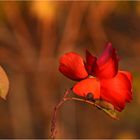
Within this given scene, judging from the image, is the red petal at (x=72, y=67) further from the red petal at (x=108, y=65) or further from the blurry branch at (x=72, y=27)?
the blurry branch at (x=72, y=27)

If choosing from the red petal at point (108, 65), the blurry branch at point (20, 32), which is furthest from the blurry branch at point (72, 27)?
the red petal at point (108, 65)

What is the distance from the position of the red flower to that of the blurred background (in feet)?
5.96

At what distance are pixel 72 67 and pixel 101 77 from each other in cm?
4

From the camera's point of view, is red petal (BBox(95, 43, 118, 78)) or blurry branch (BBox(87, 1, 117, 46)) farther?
blurry branch (BBox(87, 1, 117, 46))

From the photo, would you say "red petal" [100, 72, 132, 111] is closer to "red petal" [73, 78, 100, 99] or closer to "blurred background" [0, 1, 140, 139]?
"red petal" [73, 78, 100, 99]

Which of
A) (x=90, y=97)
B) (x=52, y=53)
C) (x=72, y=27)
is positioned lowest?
(x=90, y=97)

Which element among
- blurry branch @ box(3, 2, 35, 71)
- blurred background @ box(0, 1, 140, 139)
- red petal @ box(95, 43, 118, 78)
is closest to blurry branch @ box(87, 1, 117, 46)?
blurred background @ box(0, 1, 140, 139)

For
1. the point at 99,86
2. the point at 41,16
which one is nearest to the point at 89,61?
the point at 99,86

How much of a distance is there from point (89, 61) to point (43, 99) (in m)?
1.92

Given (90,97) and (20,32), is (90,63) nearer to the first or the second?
(90,97)

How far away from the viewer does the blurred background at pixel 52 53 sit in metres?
2.71

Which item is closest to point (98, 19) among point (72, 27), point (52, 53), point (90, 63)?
point (72, 27)

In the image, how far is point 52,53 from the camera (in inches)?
108

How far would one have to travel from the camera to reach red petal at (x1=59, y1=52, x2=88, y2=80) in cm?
83
